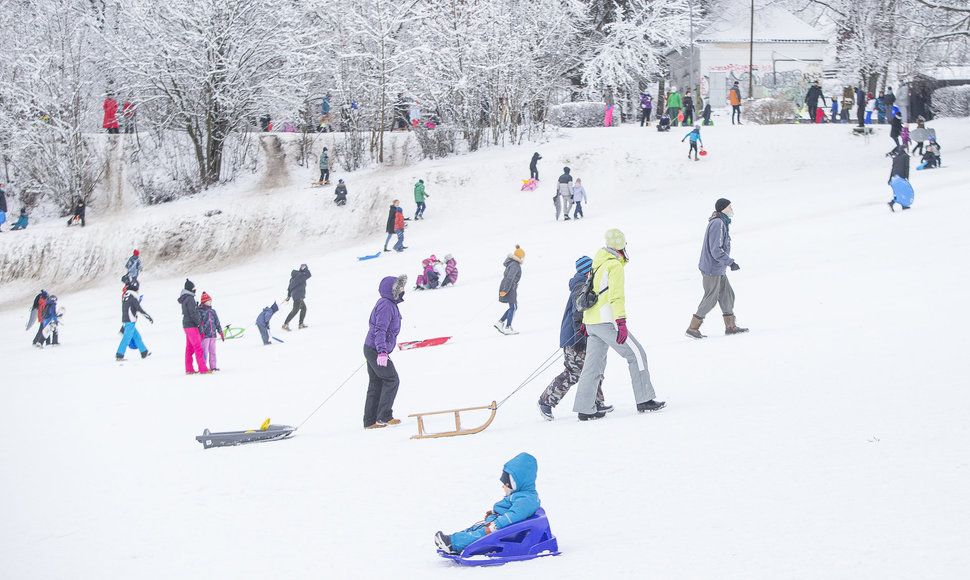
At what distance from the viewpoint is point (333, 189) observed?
101 ft

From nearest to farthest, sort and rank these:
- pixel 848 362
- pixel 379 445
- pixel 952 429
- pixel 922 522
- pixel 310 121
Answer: pixel 922 522
pixel 952 429
pixel 379 445
pixel 848 362
pixel 310 121

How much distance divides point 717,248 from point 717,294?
21.6 inches

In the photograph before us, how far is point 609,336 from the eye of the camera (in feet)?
23.0

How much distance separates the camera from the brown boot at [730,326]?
32.4 ft

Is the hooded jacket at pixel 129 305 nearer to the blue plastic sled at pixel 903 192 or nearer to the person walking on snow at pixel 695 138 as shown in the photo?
the blue plastic sled at pixel 903 192

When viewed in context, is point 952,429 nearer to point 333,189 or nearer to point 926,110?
point 333,189

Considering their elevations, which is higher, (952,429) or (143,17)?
(143,17)

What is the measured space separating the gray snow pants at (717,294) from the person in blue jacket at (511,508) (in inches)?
214

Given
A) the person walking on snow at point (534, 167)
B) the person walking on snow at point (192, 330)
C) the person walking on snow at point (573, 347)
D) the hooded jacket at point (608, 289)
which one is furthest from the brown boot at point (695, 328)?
the person walking on snow at point (534, 167)

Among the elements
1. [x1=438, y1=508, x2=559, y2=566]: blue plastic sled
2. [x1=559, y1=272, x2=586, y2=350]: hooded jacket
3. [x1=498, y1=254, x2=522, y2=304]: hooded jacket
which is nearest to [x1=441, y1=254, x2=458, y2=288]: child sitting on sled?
[x1=498, y1=254, x2=522, y2=304]: hooded jacket

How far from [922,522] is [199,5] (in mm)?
31760

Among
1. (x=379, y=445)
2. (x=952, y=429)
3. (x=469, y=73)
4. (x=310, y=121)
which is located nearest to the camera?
(x=952, y=429)

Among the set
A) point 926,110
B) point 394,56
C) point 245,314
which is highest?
point 394,56

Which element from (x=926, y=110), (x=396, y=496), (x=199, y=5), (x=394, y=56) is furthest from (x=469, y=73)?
(x=396, y=496)
